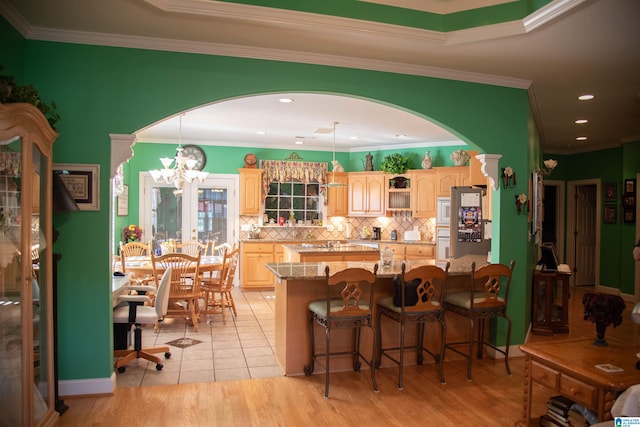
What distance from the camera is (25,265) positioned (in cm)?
257

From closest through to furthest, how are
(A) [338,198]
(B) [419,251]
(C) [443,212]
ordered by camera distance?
(C) [443,212] → (B) [419,251] → (A) [338,198]

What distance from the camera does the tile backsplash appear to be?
28.0 ft

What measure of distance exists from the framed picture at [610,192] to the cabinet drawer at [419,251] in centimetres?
327

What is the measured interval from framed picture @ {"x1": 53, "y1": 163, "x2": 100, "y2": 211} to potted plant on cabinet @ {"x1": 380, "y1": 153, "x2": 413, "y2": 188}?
18.8 ft

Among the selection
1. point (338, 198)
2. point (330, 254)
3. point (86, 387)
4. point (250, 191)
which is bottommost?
point (86, 387)

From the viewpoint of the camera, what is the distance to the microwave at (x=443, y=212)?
25.3 ft

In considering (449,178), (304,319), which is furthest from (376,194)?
(304,319)

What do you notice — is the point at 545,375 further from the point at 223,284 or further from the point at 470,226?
the point at 223,284

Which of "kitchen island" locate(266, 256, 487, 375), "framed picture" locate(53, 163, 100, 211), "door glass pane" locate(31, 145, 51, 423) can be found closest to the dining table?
"kitchen island" locate(266, 256, 487, 375)

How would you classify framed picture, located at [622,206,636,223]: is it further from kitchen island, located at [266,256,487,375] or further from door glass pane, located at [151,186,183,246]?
door glass pane, located at [151,186,183,246]

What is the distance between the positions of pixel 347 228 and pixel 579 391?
6711mm

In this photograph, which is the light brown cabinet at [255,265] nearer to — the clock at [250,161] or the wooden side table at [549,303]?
the clock at [250,161]

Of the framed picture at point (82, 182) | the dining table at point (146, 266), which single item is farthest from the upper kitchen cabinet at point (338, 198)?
the framed picture at point (82, 182)

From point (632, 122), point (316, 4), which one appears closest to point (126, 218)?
point (316, 4)
